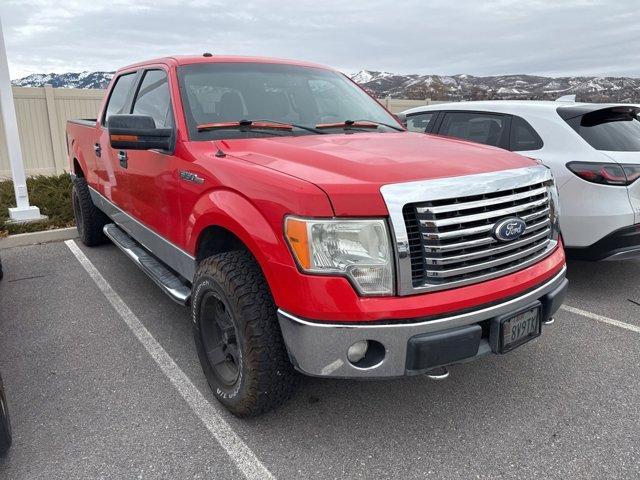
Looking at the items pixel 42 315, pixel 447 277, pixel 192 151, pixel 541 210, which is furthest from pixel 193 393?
pixel 541 210

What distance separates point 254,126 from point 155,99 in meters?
1.01

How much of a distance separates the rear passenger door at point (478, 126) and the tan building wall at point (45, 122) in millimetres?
9049

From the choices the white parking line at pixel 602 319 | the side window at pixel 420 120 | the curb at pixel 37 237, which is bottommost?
the white parking line at pixel 602 319

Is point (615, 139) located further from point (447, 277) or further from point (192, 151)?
point (192, 151)

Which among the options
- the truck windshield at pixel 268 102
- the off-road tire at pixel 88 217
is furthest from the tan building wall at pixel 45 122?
the truck windshield at pixel 268 102

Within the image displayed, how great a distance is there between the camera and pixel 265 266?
2303 mm

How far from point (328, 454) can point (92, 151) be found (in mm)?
4054

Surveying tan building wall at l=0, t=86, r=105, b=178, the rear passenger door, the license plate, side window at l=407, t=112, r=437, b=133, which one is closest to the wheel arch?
the license plate

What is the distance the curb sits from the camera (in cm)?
636

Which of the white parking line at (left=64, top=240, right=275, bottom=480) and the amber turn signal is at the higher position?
the amber turn signal

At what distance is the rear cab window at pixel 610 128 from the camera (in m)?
4.29

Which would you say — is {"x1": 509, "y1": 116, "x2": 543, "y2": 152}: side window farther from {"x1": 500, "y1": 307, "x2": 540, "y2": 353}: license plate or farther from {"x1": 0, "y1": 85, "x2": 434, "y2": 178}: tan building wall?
{"x1": 0, "y1": 85, "x2": 434, "y2": 178}: tan building wall

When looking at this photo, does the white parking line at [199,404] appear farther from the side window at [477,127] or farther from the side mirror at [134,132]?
the side window at [477,127]

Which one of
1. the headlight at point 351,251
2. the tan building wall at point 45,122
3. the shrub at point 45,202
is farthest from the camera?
the tan building wall at point 45,122
